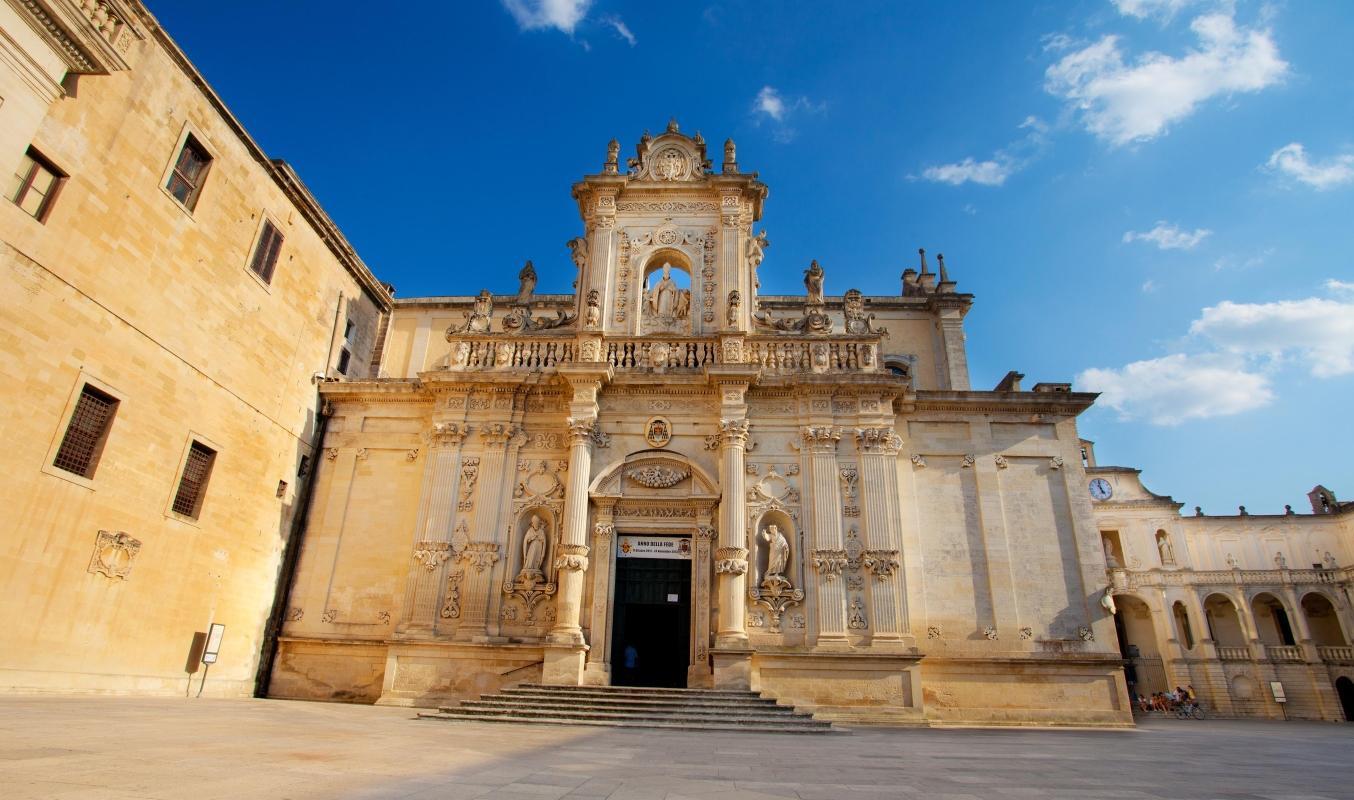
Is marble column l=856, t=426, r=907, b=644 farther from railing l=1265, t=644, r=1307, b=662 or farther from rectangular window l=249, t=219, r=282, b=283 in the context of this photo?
railing l=1265, t=644, r=1307, b=662

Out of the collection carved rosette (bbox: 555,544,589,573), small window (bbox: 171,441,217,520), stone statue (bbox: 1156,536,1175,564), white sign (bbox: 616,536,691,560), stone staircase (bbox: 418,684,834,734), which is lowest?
stone staircase (bbox: 418,684,834,734)

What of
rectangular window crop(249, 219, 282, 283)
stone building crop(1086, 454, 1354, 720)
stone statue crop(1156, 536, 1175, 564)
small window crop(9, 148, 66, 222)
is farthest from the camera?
stone statue crop(1156, 536, 1175, 564)

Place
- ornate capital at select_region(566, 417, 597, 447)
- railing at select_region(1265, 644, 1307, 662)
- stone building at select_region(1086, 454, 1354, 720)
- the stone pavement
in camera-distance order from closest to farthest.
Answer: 1. the stone pavement
2. ornate capital at select_region(566, 417, 597, 447)
3. stone building at select_region(1086, 454, 1354, 720)
4. railing at select_region(1265, 644, 1307, 662)

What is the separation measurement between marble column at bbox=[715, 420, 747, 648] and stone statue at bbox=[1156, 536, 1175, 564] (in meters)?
34.0

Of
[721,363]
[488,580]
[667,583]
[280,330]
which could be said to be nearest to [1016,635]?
[667,583]

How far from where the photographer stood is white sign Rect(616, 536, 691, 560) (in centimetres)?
1838

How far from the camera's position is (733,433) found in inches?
727

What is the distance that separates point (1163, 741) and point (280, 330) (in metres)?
22.6

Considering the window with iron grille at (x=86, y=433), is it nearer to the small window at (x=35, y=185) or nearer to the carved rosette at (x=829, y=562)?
the small window at (x=35, y=185)

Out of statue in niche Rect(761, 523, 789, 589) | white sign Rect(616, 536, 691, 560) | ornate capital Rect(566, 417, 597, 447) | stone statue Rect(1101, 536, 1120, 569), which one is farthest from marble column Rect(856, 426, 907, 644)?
stone statue Rect(1101, 536, 1120, 569)

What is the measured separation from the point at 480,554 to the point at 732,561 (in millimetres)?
6372

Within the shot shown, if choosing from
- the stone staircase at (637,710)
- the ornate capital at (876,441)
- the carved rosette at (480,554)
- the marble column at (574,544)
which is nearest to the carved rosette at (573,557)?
the marble column at (574,544)

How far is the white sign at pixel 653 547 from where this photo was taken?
18.4m

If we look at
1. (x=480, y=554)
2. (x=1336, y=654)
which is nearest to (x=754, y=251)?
(x=480, y=554)
